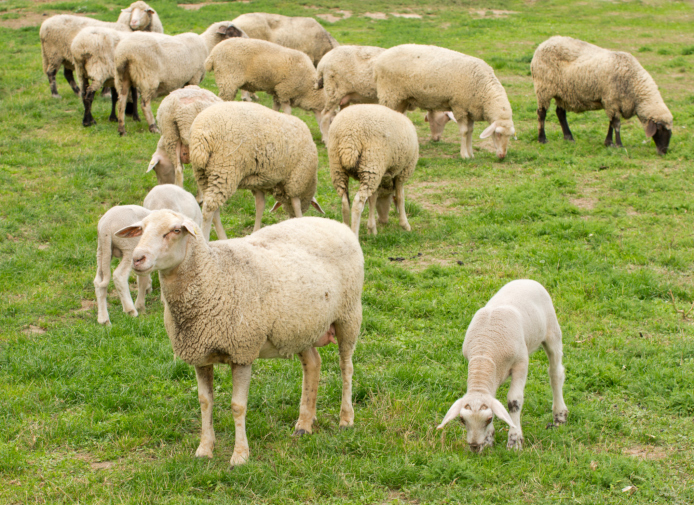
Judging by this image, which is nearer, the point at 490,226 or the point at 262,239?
the point at 262,239

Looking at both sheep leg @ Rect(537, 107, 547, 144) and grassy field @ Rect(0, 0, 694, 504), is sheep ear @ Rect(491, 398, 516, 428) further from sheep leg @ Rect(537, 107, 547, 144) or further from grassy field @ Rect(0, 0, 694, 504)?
sheep leg @ Rect(537, 107, 547, 144)

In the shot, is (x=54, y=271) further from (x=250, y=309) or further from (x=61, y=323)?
(x=250, y=309)

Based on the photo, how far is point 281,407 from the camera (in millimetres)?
5137

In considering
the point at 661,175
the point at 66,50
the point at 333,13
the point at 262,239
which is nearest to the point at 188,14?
the point at 333,13

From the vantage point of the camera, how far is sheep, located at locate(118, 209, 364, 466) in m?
4.11

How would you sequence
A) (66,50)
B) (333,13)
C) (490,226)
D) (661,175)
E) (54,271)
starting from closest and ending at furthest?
(54,271) → (490,226) → (661,175) → (66,50) → (333,13)

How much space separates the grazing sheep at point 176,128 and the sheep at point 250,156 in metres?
1.05

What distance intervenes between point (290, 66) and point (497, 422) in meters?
9.71

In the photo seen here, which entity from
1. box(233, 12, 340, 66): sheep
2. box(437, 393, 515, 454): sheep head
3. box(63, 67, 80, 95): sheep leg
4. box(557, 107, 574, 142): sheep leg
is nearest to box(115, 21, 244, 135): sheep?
box(63, 67, 80, 95): sheep leg

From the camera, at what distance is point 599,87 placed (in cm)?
1298

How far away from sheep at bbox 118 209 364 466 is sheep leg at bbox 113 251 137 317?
258cm

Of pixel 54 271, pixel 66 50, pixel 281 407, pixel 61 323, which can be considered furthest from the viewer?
pixel 66 50

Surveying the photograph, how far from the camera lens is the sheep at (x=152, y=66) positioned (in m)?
12.4

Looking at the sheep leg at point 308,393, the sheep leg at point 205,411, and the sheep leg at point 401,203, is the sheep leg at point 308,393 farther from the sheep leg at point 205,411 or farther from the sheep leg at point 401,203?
the sheep leg at point 401,203
